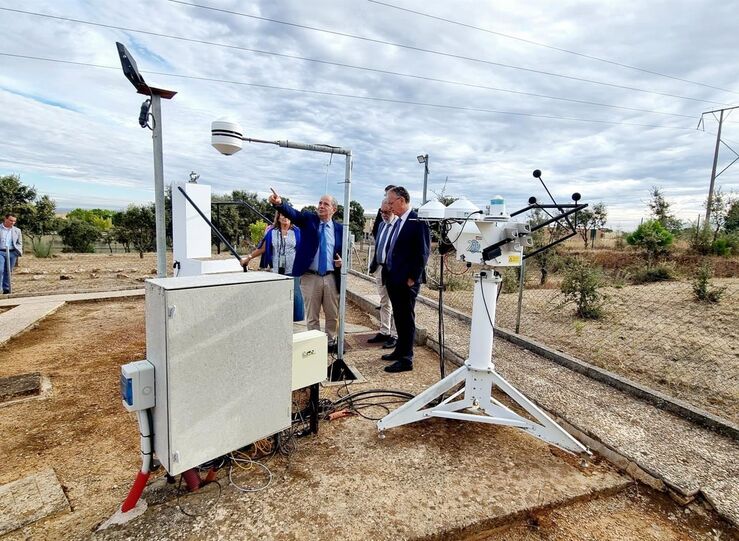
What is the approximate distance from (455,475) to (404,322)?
1763 mm

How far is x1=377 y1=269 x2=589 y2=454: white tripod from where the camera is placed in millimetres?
2605

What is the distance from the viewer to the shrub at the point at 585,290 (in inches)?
240

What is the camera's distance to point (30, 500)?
1.98 m

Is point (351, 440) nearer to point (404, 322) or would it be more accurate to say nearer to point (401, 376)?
point (401, 376)

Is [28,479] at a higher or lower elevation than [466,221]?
lower

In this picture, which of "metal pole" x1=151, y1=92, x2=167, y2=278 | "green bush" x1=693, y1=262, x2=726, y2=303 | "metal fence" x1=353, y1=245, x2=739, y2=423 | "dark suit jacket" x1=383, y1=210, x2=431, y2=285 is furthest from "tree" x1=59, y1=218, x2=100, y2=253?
"green bush" x1=693, y1=262, x2=726, y2=303

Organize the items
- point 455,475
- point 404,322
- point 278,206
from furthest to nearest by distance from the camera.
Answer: point 404,322, point 278,206, point 455,475

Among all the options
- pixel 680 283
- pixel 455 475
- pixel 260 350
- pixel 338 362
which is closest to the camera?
pixel 260 350

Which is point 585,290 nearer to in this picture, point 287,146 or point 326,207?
point 326,207

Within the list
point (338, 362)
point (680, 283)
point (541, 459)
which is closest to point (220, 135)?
point (338, 362)

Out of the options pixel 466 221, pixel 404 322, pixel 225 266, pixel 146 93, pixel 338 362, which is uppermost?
pixel 146 93

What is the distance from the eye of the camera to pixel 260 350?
2.11 m

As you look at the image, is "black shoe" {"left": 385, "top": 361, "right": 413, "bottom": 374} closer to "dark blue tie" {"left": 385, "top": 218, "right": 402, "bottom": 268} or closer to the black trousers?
the black trousers

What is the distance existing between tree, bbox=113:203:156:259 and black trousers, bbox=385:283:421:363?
2029 centimetres
